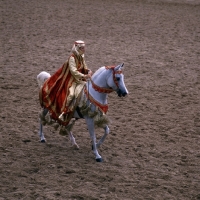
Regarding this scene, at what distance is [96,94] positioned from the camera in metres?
6.48

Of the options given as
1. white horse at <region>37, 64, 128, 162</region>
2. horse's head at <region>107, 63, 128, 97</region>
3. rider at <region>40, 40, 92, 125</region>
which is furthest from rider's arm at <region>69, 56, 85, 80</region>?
horse's head at <region>107, 63, 128, 97</region>

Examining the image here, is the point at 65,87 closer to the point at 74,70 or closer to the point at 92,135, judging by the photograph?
the point at 74,70

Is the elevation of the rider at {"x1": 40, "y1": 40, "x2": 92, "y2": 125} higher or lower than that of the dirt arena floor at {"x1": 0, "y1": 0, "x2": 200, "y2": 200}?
higher

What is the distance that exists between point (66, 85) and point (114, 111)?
240cm

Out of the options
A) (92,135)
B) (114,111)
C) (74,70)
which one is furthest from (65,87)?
(114,111)

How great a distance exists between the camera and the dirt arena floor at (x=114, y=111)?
5.92m

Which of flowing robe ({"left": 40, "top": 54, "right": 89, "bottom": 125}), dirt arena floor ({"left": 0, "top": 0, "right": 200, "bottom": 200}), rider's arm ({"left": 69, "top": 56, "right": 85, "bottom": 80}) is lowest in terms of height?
dirt arena floor ({"left": 0, "top": 0, "right": 200, "bottom": 200})

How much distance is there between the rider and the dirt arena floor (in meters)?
0.76

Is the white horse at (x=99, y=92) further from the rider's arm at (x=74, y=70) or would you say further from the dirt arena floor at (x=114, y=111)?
the dirt arena floor at (x=114, y=111)

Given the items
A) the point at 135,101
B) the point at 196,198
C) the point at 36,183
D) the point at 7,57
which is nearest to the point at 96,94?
the point at 36,183

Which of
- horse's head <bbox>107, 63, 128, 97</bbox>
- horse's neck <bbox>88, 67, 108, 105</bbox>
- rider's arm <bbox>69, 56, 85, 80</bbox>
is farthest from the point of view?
rider's arm <bbox>69, 56, 85, 80</bbox>

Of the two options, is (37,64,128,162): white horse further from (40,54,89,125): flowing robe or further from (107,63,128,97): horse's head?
(40,54,89,125): flowing robe

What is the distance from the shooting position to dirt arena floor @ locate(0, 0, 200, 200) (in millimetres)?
5918

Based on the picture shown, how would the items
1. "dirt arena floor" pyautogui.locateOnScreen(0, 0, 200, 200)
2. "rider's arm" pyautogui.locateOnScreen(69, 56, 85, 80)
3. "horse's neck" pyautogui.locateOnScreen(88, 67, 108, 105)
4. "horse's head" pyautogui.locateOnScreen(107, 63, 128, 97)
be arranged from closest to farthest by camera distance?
"dirt arena floor" pyautogui.locateOnScreen(0, 0, 200, 200)
"horse's head" pyautogui.locateOnScreen(107, 63, 128, 97)
"horse's neck" pyautogui.locateOnScreen(88, 67, 108, 105)
"rider's arm" pyautogui.locateOnScreen(69, 56, 85, 80)
